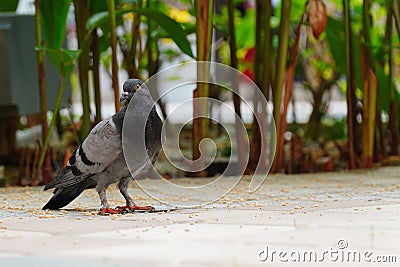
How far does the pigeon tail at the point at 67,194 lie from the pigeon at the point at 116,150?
0.03 meters

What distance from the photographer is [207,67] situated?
135 inches

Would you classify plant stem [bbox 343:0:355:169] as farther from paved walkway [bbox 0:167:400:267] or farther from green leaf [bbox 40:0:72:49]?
green leaf [bbox 40:0:72:49]

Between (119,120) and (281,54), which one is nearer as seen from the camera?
(119,120)

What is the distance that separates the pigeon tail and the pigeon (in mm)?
32

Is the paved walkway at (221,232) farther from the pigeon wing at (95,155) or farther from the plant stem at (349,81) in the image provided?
the plant stem at (349,81)

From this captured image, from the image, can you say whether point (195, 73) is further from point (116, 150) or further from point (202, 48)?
point (116, 150)

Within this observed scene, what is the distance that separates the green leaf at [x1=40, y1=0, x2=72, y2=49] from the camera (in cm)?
352

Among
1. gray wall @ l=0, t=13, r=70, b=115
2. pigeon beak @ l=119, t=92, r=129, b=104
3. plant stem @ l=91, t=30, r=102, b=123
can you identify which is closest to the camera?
pigeon beak @ l=119, t=92, r=129, b=104

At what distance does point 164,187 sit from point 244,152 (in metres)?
0.51

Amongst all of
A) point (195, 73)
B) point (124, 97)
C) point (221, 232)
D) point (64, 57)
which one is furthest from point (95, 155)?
point (195, 73)

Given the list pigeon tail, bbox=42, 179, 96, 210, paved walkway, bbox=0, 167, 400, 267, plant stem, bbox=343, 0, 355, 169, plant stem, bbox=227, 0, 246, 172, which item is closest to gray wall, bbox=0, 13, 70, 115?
plant stem, bbox=227, 0, 246, 172

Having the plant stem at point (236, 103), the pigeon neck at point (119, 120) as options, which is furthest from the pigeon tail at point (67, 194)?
the plant stem at point (236, 103)

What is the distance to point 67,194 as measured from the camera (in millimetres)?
2605

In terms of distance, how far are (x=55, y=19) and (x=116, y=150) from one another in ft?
4.12
